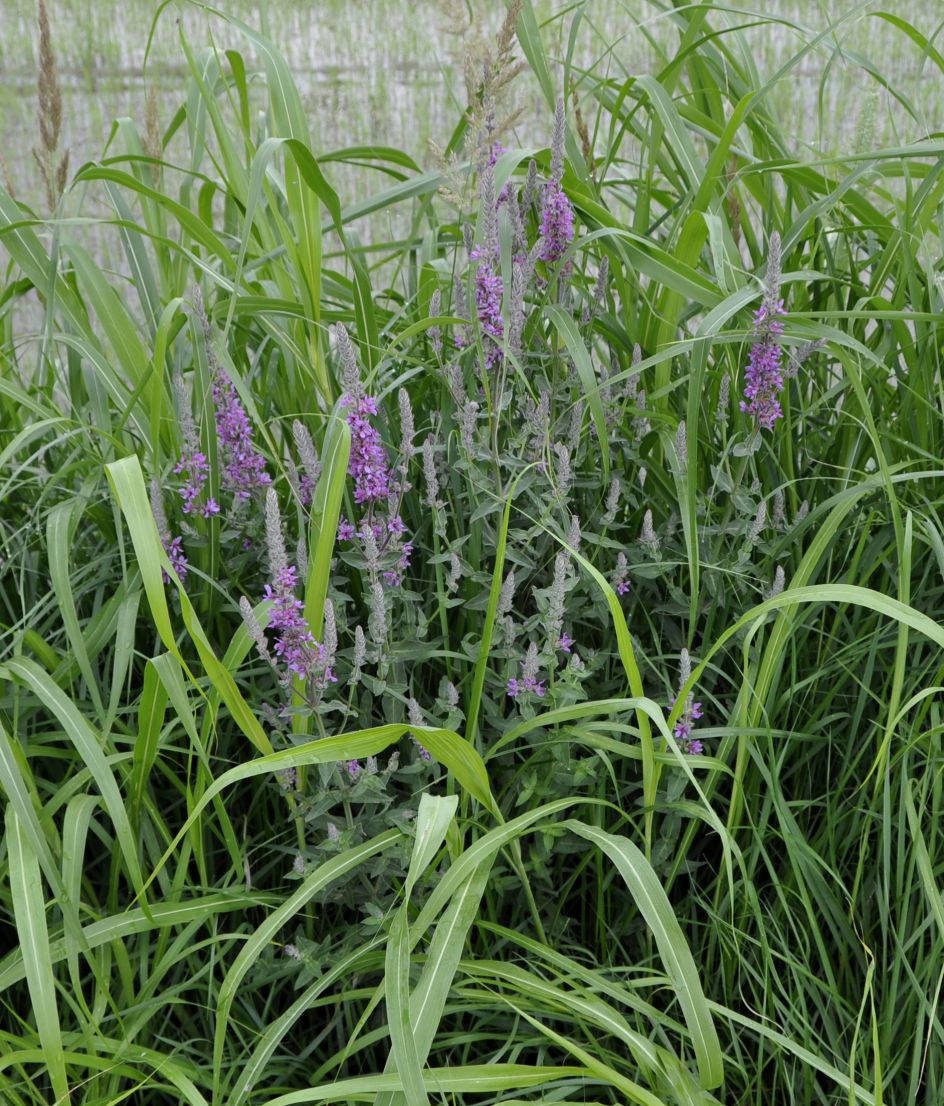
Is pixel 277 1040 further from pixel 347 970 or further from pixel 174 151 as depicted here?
pixel 174 151

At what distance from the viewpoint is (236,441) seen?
37.3 inches

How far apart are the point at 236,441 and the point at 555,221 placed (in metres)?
0.34

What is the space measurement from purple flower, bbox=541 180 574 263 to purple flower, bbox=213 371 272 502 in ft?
1.00

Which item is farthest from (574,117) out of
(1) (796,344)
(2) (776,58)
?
(2) (776,58)

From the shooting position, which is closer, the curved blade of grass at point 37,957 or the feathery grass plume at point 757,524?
the curved blade of grass at point 37,957

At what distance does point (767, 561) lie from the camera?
3.40ft

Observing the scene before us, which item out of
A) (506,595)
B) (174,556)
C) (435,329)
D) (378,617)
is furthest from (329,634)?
(435,329)

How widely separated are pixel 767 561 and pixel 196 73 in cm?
78

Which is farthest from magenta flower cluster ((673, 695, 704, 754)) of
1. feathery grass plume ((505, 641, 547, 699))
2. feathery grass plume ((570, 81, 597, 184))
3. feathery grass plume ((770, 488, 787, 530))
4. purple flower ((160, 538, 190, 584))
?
Result: feathery grass plume ((570, 81, 597, 184))

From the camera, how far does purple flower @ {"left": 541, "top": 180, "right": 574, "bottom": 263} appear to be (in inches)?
36.4

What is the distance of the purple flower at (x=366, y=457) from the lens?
2.77 feet

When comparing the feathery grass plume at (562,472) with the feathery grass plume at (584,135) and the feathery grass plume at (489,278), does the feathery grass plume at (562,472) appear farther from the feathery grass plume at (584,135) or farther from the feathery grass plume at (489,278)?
the feathery grass plume at (584,135)

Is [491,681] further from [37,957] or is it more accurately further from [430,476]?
[37,957]

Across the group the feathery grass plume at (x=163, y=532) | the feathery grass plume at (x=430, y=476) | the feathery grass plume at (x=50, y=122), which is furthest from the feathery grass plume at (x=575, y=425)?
the feathery grass plume at (x=50, y=122)
